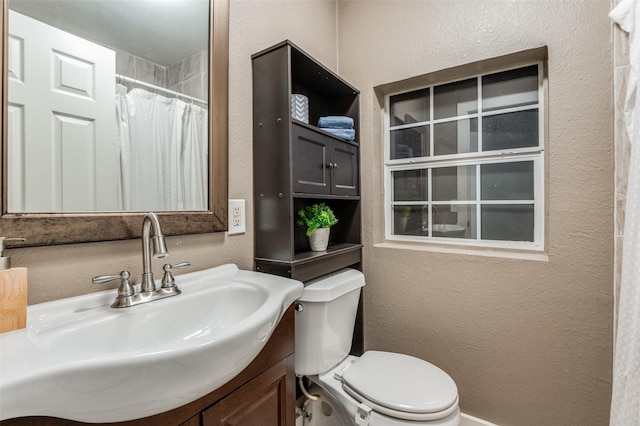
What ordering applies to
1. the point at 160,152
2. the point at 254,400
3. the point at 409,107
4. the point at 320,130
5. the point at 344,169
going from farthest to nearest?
1. the point at 409,107
2. the point at 344,169
3. the point at 320,130
4. the point at 160,152
5. the point at 254,400

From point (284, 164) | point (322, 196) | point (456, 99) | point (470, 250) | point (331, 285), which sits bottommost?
point (331, 285)

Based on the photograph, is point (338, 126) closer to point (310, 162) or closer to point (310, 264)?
point (310, 162)

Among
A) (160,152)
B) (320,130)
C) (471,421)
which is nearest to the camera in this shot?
(160,152)

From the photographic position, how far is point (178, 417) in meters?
0.63

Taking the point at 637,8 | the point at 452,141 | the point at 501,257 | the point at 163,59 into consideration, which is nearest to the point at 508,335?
the point at 501,257

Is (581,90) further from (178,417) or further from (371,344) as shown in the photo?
(178,417)

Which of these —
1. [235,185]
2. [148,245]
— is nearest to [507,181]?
[235,185]

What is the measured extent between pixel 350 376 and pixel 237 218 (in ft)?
2.57

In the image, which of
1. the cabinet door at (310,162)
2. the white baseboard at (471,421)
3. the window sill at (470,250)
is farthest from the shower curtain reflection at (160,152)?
the white baseboard at (471,421)

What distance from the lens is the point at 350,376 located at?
1.21m

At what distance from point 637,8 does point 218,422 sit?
1.69 meters

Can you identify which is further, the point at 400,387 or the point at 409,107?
the point at 409,107

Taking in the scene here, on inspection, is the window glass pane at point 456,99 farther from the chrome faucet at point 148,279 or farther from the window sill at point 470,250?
the chrome faucet at point 148,279

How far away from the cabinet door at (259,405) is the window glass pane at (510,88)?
1.55m
